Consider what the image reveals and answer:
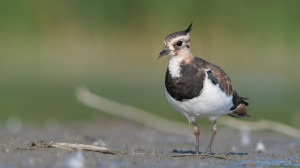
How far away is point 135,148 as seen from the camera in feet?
27.9

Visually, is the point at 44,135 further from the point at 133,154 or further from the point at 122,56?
the point at 122,56

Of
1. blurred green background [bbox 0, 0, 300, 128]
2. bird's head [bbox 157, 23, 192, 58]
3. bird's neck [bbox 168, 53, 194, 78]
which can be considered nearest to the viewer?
bird's neck [bbox 168, 53, 194, 78]

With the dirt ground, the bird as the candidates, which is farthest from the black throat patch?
the dirt ground

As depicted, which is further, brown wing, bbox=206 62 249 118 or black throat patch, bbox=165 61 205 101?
brown wing, bbox=206 62 249 118

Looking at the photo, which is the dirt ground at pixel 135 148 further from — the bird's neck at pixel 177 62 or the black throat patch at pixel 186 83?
the bird's neck at pixel 177 62

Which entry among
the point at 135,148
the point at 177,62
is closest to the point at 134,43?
the point at 135,148

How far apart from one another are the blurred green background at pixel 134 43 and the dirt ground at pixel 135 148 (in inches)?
202

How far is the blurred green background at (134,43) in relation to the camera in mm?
19219

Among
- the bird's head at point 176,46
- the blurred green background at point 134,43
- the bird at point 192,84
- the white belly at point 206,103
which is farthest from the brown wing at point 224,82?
the blurred green background at point 134,43

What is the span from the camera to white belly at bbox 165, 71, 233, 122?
287 inches

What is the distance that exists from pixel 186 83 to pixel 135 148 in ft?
5.34

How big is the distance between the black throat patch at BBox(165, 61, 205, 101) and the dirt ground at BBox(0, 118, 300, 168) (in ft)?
2.37

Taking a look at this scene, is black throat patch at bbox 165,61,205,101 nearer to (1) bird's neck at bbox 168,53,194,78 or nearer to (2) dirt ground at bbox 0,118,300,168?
(1) bird's neck at bbox 168,53,194,78

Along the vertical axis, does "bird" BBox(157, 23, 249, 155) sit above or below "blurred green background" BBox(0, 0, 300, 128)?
below
